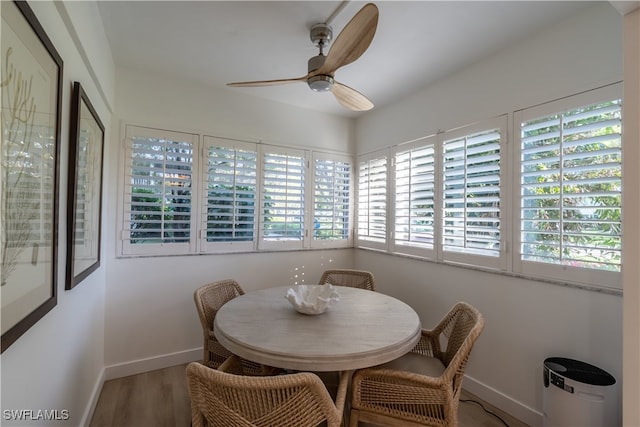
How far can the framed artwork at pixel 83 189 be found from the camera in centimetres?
145

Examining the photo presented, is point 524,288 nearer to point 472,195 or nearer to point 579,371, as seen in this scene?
point 579,371

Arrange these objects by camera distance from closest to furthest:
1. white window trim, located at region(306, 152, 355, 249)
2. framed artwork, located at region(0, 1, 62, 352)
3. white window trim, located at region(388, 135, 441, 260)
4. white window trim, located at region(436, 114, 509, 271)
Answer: framed artwork, located at region(0, 1, 62, 352)
white window trim, located at region(436, 114, 509, 271)
white window trim, located at region(388, 135, 441, 260)
white window trim, located at region(306, 152, 355, 249)

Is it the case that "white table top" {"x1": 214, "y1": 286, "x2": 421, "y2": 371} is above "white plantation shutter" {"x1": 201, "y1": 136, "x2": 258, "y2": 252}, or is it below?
below

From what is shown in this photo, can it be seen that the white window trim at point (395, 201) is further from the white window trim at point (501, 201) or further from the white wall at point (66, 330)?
the white wall at point (66, 330)

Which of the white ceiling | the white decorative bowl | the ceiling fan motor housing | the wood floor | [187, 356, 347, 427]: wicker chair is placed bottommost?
the wood floor

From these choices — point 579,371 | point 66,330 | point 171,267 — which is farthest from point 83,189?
point 579,371

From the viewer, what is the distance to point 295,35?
2.04 metres

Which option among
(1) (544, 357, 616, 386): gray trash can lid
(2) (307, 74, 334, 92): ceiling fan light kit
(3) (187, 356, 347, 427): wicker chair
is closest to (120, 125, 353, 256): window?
(2) (307, 74, 334, 92): ceiling fan light kit

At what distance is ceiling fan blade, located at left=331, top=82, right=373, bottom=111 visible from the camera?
6.44 ft

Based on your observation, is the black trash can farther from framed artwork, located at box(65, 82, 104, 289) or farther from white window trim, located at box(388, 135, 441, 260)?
framed artwork, located at box(65, 82, 104, 289)

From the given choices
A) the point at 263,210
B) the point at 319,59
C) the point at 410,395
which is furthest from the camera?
the point at 263,210

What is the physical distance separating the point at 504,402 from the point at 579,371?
65 cm

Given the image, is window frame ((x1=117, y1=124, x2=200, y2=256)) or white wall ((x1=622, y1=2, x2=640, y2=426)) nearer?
white wall ((x1=622, y1=2, x2=640, y2=426))

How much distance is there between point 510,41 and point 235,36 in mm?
1902
